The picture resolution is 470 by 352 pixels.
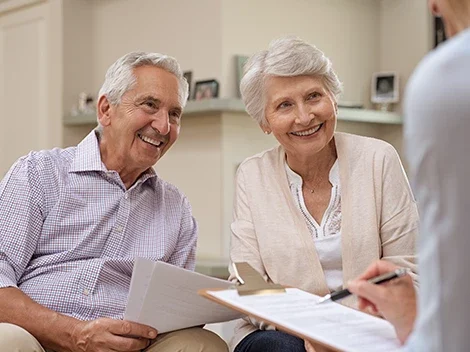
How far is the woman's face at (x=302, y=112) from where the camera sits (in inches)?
78.4

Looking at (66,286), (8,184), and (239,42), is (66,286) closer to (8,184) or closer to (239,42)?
(8,184)

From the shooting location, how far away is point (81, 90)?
17.4 feet

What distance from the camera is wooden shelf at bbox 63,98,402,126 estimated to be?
4234 millimetres

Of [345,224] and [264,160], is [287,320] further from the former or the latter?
[264,160]

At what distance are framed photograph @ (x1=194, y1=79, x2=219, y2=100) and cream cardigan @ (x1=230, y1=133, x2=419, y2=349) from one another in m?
2.41

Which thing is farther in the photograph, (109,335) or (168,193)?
(168,193)

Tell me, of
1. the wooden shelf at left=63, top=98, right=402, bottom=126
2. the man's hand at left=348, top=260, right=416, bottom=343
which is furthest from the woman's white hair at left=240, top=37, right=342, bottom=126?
the wooden shelf at left=63, top=98, right=402, bottom=126

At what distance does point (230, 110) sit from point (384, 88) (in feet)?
5.01

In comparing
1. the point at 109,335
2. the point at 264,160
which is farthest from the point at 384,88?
the point at 109,335

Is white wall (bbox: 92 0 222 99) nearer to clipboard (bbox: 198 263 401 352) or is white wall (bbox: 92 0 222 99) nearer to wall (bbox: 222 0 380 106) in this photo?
wall (bbox: 222 0 380 106)

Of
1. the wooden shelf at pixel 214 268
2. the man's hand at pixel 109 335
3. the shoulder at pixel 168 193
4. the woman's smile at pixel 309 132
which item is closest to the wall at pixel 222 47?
the wooden shelf at pixel 214 268

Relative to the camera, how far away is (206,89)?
4.48 m

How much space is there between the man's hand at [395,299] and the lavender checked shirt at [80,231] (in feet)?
3.24

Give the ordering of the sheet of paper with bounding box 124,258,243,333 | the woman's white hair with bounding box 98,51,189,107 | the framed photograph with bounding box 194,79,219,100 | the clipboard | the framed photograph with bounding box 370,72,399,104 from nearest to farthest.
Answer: the clipboard
the sheet of paper with bounding box 124,258,243,333
the woman's white hair with bounding box 98,51,189,107
the framed photograph with bounding box 194,79,219,100
the framed photograph with bounding box 370,72,399,104
